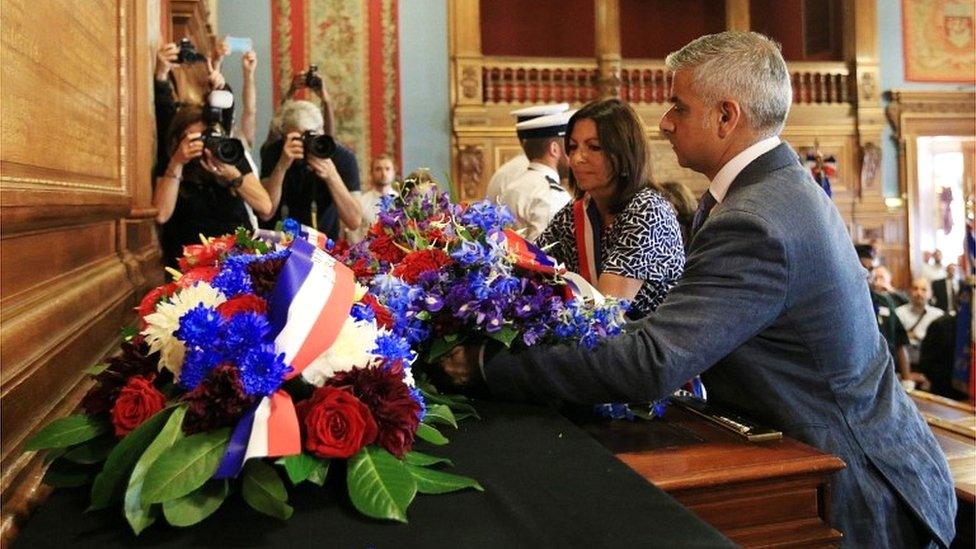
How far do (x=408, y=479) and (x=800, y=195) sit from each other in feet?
2.85

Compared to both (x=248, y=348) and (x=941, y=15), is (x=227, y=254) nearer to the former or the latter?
(x=248, y=348)

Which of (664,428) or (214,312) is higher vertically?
(214,312)

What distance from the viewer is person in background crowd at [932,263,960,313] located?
7.84 meters

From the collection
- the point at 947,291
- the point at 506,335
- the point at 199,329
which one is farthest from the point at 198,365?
the point at 947,291

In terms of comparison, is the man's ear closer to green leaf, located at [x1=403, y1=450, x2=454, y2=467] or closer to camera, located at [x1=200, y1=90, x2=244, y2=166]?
green leaf, located at [x1=403, y1=450, x2=454, y2=467]

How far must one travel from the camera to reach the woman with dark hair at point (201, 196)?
2461 millimetres

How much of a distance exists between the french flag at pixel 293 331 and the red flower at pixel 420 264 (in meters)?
0.37

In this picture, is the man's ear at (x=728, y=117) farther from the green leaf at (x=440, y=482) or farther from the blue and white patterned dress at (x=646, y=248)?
the green leaf at (x=440, y=482)

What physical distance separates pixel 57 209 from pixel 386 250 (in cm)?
60

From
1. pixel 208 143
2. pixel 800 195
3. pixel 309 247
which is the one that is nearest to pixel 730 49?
pixel 800 195

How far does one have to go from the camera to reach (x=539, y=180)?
2.97 metres

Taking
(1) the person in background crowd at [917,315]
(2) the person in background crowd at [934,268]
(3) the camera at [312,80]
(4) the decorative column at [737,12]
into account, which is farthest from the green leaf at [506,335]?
(4) the decorative column at [737,12]

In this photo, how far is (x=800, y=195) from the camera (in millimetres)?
1388

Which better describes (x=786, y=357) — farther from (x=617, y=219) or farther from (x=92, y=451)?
(x=92, y=451)
